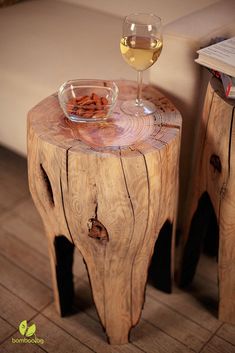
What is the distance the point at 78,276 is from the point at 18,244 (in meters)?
0.24

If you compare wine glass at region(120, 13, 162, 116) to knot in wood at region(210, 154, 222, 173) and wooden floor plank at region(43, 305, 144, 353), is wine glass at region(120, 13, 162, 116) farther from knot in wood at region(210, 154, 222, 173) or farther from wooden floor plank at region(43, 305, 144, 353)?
wooden floor plank at region(43, 305, 144, 353)

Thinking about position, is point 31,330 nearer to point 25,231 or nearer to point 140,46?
point 25,231

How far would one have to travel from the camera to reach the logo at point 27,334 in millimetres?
1214

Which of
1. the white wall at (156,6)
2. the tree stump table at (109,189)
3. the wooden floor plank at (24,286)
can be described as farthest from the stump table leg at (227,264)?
the white wall at (156,6)

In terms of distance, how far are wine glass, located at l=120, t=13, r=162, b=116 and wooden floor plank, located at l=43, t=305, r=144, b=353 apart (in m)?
0.58

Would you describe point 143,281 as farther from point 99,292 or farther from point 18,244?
point 18,244

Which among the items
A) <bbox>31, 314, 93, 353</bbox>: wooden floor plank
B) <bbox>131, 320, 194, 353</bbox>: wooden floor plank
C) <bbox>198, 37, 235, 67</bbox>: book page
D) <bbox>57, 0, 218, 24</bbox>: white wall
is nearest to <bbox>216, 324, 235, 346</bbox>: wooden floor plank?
<bbox>131, 320, 194, 353</bbox>: wooden floor plank

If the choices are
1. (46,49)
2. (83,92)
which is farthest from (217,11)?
(46,49)

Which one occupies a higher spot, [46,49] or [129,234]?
[46,49]

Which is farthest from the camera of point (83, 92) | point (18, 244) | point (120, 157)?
A: point (18, 244)

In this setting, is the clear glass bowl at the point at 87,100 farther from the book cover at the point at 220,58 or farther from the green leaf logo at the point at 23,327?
the green leaf logo at the point at 23,327

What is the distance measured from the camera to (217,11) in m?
1.35

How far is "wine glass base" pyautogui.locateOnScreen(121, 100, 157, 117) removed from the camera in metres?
1.09

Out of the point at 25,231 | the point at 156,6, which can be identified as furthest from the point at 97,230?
the point at 156,6
